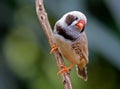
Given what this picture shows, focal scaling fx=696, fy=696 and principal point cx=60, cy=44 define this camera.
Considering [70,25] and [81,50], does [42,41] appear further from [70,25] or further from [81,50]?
[70,25]

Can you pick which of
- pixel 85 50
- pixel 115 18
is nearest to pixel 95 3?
pixel 115 18

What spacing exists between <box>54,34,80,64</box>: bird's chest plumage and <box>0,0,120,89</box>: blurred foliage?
362 mm

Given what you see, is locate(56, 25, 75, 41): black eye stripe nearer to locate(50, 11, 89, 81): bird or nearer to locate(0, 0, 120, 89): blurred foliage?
locate(50, 11, 89, 81): bird

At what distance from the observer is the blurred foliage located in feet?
11.4

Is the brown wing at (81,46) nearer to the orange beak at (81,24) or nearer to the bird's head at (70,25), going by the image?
the bird's head at (70,25)

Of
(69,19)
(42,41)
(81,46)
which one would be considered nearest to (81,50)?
(81,46)

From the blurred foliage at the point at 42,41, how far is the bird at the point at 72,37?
367 mm

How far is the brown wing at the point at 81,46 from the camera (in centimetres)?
292

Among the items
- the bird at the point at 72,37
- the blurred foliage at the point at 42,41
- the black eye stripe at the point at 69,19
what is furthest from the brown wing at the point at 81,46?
the blurred foliage at the point at 42,41

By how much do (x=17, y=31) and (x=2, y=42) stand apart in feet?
0.72

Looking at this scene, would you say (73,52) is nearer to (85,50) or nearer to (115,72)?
(85,50)

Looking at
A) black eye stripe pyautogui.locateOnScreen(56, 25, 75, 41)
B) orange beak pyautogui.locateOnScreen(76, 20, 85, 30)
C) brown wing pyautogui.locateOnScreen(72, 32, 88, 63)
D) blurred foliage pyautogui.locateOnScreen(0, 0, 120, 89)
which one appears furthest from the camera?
blurred foliage pyautogui.locateOnScreen(0, 0, 120, 89)

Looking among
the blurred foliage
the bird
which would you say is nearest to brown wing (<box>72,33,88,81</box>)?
the bird

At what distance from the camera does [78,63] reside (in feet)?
10.2
